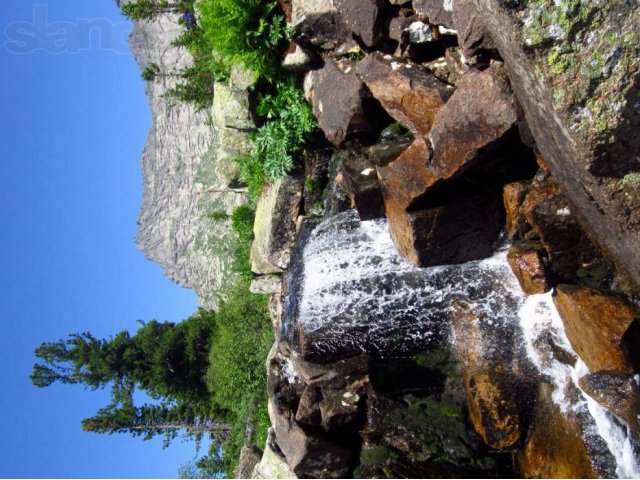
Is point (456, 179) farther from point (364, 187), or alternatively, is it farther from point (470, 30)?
point (470, 30)

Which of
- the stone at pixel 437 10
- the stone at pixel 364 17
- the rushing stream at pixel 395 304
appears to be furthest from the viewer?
the stone at pixel 364 17

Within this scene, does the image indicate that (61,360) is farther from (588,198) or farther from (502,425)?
(588,198)

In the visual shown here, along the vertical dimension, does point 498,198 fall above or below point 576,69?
above

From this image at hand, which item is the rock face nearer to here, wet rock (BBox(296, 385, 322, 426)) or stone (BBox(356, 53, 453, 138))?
wet rock (BBox(296, 385, 322, 426))

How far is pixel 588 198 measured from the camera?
5.80 metres

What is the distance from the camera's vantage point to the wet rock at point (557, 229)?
281 inches

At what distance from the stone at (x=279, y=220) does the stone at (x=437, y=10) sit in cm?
513

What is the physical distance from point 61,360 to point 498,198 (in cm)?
2483

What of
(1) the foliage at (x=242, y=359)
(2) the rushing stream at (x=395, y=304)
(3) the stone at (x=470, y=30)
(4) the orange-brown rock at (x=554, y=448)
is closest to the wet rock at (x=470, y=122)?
(3) the stone at (x=470, y=30)

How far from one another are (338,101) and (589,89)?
228 inches

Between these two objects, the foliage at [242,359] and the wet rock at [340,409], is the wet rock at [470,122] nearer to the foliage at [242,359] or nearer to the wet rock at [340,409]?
the wet rock at [340,409]

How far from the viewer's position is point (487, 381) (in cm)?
Result: 868

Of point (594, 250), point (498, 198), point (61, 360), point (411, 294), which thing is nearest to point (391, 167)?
point (498, 198)

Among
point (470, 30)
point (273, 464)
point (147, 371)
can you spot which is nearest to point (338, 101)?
point (470, 30)
